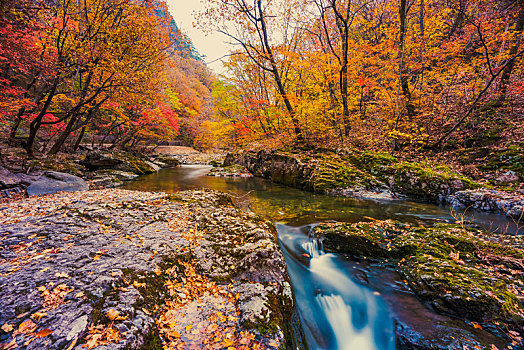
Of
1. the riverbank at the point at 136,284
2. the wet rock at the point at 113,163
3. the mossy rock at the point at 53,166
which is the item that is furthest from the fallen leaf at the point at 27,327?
the wet rock at the point at 113,163

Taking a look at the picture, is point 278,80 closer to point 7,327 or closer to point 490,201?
point 490,201

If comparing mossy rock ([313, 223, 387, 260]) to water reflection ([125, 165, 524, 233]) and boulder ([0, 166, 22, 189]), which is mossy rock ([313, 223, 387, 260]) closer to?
water reflection ([125, 165, 524, 233])

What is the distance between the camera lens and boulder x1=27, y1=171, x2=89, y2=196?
6.63m

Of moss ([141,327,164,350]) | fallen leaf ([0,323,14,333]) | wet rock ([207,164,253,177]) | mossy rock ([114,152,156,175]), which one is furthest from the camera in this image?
wet rock ([207,164,253,177])

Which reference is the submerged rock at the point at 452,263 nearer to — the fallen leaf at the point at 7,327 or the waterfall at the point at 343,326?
the waterfall at the point at 343,326

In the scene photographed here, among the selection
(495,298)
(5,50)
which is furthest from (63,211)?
(495,298)

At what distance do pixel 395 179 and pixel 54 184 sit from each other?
13.0 meters

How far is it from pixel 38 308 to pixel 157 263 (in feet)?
3.59

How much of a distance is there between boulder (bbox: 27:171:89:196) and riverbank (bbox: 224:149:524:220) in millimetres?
8756

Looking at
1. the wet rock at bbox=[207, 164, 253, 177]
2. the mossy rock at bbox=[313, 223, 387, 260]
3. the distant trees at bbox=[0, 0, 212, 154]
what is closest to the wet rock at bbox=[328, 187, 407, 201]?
the mossy rock at bbox=[313, 223, 387, 260]

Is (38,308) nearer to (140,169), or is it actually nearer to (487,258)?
(487,258)

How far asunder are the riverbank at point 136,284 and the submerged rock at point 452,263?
2.06m

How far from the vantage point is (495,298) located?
2.43 metres

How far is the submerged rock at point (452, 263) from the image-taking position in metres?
2.42
